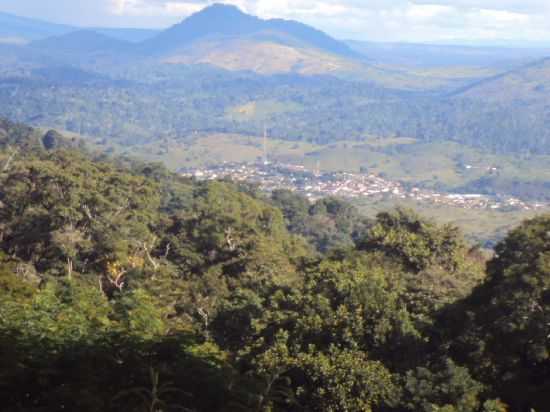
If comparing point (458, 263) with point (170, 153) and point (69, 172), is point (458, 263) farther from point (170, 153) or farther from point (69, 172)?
point (170, 153)

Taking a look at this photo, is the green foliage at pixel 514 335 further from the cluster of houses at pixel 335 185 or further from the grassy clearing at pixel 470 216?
the cluster of houses at pixel 335 185

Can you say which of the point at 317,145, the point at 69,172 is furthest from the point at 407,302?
the point at 317,145

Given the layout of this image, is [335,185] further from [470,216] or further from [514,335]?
[514,335]

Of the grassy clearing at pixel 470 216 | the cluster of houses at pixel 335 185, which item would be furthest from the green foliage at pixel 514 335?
the cluster of houses at pixel 335 185

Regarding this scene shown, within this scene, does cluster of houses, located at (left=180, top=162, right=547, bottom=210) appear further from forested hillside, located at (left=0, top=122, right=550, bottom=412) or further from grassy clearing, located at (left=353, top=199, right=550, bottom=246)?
forested hillside, located at (left=0, top=122, right=550, bottom=412)

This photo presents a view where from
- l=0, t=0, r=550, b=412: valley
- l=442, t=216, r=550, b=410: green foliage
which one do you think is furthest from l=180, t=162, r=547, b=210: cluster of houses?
l=442, t=216, r=550, b=410: green foliage

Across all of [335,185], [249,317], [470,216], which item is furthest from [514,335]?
[335,185]

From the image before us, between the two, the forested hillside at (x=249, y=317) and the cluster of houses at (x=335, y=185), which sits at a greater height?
the forested hillside at (x=249, y=317)
